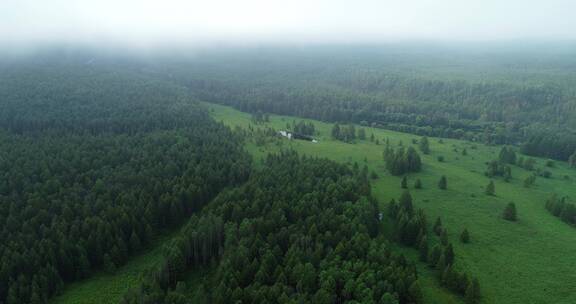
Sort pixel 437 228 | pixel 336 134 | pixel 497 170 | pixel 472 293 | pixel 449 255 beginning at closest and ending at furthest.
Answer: pixel 472 293
pixel 449 255
pixel 437 228
pixel 497 170
pixel 336 134

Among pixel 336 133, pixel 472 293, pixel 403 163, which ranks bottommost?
pixel 472 293

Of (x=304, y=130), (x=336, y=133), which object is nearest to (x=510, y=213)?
(x=336, y=133)

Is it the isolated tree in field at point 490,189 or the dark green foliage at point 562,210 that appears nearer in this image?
the dark green foliage at point 562,210

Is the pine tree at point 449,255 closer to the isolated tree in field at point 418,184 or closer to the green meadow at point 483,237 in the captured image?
the green meadow at point 483,237

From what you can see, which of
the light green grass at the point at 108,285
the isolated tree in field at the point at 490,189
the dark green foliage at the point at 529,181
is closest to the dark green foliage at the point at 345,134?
the isolated tree in field at the point at 490,189

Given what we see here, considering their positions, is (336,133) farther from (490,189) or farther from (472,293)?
(472,293)

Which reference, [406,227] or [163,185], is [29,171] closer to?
[163,185]

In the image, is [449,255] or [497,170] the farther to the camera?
[497,170]
